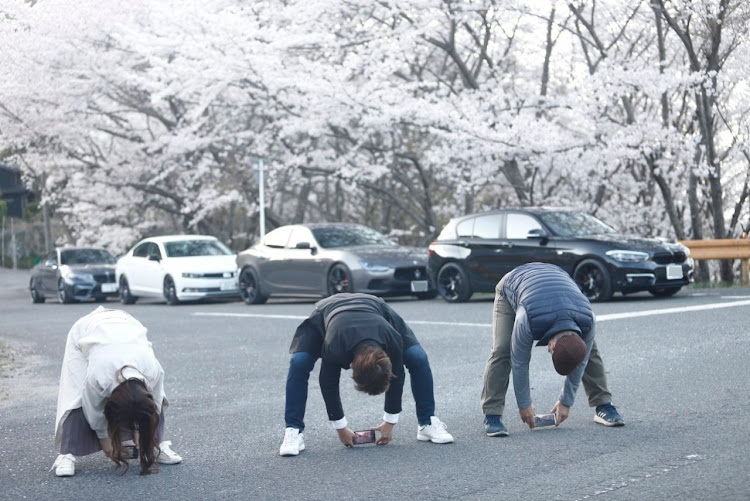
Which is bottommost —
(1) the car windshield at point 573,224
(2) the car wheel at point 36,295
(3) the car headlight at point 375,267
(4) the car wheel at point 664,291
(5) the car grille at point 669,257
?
(2) the car wheel at point 36,295

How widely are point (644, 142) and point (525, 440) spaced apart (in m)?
14.7

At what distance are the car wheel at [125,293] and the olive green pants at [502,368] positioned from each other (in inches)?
737

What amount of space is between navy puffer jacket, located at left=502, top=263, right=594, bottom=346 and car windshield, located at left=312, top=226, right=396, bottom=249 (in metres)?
13.8

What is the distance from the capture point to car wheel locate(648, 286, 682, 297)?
16078 mm

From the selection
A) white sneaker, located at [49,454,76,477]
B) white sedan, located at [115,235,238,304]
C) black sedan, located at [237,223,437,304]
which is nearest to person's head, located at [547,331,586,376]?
white sneaker, located at [49,454,76,477]

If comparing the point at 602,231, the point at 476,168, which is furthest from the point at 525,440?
the point at 476,168

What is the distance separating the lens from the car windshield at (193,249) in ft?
77.8

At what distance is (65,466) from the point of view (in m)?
6.17

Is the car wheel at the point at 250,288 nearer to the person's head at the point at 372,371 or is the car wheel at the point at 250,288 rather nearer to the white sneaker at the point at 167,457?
the white sneaker at the point at 167,457

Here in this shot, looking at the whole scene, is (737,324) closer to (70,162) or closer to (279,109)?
(279,109)

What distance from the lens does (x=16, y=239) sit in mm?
61438

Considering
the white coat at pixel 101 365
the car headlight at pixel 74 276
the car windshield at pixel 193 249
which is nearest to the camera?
the white coat at pixel 101 365

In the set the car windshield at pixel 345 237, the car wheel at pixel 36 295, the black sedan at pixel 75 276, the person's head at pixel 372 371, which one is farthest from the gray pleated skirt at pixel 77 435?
the car wheel at pixel 36 295

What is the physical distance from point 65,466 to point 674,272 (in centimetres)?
1157
